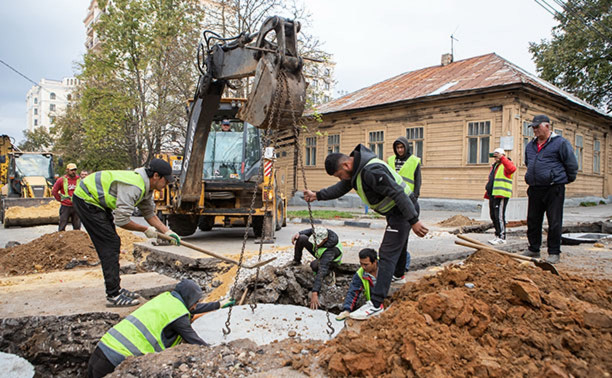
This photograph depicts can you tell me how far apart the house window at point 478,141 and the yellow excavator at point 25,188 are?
13.2m

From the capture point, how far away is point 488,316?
2.71 meters

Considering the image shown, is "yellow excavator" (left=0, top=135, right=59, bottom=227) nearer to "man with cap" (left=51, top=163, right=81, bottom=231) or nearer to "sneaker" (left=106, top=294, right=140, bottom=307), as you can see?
"man with cap" (left=51, top=163, right=81, bottom=231)

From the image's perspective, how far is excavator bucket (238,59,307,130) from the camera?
15.0 feet

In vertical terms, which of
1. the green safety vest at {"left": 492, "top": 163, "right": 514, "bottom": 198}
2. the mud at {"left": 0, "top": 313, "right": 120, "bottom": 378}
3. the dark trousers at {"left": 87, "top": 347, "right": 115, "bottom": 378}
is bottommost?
the mud at {"left": 0, "top": 313, "right": 120, "bottom": 378}

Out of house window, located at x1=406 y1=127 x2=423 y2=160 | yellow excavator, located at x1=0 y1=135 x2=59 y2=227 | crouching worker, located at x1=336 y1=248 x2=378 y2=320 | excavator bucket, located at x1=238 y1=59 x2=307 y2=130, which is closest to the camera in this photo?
crouching worker, located at x1=336 y1=248 x2=378 y2=320

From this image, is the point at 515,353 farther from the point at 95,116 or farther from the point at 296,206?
the point at 95,116

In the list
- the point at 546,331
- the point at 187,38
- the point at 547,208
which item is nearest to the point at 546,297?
the point at 546,331

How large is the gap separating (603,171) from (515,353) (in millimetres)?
20106

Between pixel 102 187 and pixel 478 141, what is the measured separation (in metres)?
12.8

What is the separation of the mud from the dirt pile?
7.90ft

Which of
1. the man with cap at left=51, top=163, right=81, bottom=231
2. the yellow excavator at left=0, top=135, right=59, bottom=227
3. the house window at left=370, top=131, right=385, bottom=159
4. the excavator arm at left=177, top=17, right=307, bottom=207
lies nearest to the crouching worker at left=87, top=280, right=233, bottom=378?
the excavator arm at left=177, top=17, right=307, bottom=207

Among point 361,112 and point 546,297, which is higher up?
point 361,112

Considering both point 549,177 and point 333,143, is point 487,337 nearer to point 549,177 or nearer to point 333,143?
point 549,177

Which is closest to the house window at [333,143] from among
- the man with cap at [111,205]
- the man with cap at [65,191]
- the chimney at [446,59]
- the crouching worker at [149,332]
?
the chimney at [446,59]
